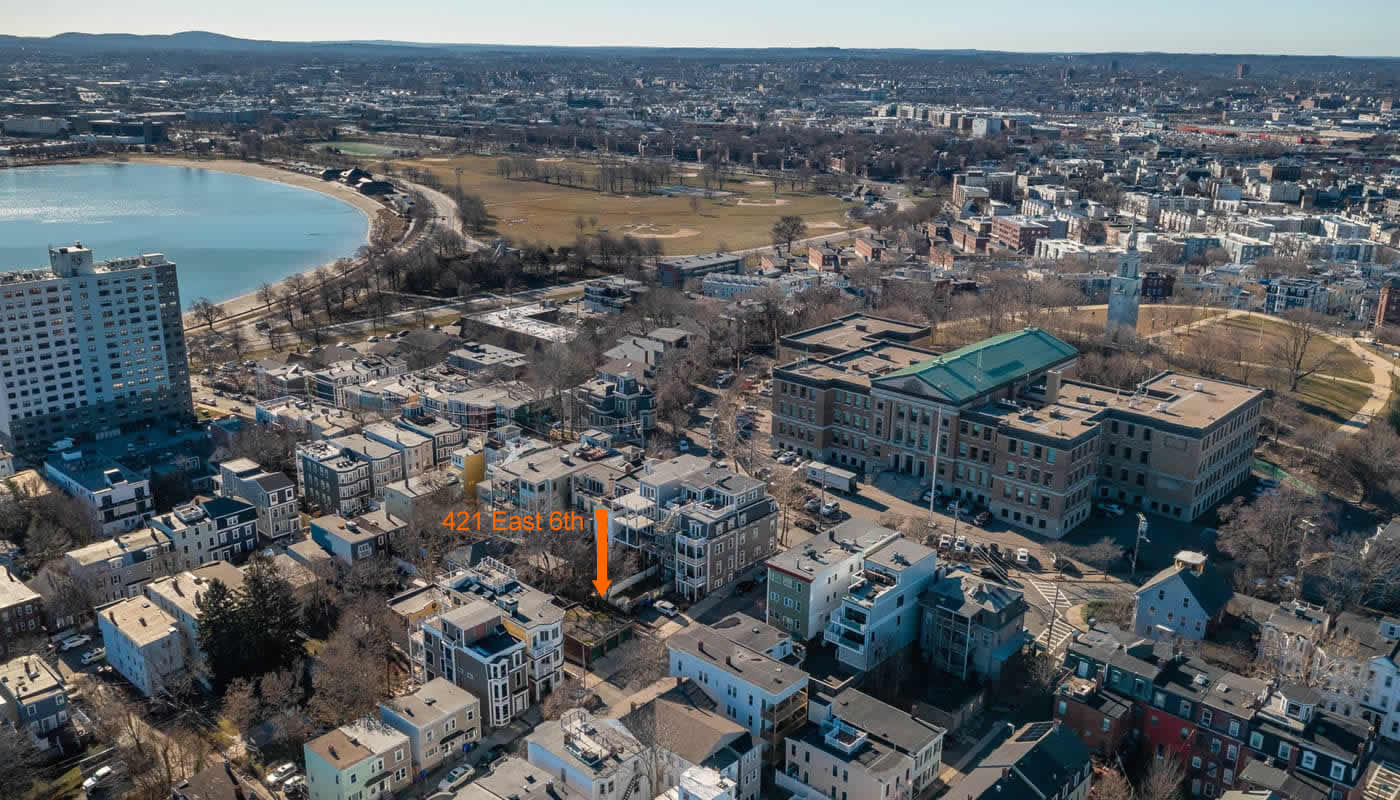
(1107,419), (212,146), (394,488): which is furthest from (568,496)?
(212,146)

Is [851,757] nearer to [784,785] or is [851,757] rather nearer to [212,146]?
[784,785]

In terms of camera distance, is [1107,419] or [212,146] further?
[212,146]

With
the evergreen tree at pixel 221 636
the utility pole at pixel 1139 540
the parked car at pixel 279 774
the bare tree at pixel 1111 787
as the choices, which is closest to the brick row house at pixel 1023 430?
the utility pole at pixel 1139 540

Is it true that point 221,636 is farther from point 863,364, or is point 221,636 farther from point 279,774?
point 863,364

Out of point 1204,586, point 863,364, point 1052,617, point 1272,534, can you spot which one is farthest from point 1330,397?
point 1052,617

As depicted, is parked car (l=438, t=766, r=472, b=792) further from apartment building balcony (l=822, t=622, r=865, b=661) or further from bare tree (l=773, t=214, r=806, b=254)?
bare tree (l=773, t=214, r=806, b=254)

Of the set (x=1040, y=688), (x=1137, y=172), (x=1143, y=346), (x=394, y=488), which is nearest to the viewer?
(x=1040, y=688)
